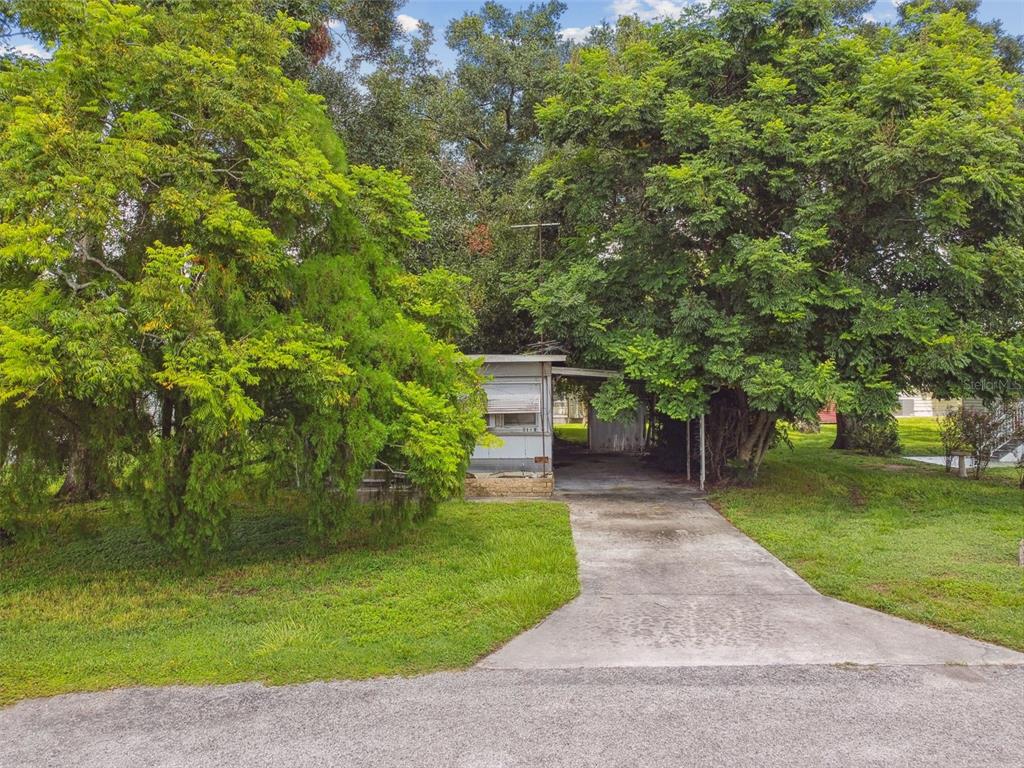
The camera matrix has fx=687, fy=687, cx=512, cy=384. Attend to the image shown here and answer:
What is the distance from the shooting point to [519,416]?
11898 mm

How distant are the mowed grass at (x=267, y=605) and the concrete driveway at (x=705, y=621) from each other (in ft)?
1.06

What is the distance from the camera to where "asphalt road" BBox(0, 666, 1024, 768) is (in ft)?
10.9

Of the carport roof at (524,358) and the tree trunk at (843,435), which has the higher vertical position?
Answer: the carport roof at (524,358)

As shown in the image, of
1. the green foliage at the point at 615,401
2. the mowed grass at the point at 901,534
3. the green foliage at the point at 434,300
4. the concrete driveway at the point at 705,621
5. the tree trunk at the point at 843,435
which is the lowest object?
the concrete driveway at the point at 705,621

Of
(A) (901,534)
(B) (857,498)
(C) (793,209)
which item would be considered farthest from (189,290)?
(B) (857,498)

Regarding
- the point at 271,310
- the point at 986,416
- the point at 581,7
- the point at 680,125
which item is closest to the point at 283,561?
the point at 271,310

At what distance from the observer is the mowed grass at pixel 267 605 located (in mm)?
4395

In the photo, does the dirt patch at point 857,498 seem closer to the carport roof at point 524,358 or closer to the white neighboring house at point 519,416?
the white neighboring house at point 519,416

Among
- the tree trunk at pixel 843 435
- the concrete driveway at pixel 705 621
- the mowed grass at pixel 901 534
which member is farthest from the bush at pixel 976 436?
the concrete driveway at pixel 705 621

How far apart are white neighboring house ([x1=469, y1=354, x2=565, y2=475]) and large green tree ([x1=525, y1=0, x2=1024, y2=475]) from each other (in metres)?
0.93

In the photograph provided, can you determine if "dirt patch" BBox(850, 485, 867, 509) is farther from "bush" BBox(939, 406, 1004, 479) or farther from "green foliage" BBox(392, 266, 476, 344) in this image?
"green foliage" BBox(392, 266, 476, 344)

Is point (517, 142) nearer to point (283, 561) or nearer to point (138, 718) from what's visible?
point (283, 561)

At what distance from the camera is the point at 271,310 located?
6.26m

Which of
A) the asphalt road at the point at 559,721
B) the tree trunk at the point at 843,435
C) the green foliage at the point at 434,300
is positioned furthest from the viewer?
the tree trunk at the point at 843,435
